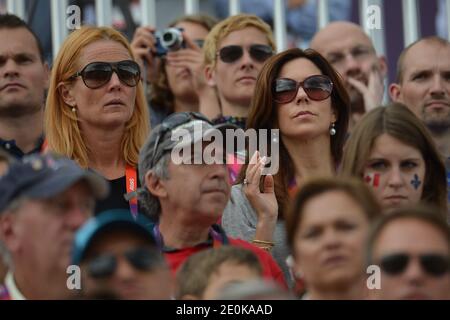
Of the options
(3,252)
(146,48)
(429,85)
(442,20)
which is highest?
(442,20)

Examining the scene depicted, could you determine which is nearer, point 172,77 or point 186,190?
point 186,190

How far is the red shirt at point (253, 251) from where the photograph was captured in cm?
580

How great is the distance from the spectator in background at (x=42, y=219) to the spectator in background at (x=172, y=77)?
324 centimetres

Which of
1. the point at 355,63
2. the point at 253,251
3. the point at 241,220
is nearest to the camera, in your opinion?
the point at 253,251

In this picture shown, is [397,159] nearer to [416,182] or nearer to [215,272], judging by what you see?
[416,182]

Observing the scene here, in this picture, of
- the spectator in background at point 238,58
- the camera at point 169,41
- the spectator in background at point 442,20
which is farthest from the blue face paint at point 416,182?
the spectator in background at point 442,20

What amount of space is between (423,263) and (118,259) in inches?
40.8

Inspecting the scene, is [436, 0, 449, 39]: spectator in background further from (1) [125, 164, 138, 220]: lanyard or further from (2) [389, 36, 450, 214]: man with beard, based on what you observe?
(1) [125, 164, 138, 220]: lanyard

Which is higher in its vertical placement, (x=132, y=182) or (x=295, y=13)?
(x=295, y=13)

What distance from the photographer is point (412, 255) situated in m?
4.83

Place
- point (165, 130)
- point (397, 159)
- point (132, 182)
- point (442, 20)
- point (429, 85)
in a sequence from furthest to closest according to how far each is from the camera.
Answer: point (442, 20), point (429, 85), point (132, 182), point (397, 159), point (165, 130)

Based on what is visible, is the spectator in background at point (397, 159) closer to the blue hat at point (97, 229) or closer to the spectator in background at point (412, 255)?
the spectator in background at point (412, 255)

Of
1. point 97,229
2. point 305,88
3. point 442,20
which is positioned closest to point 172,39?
point 305,88
